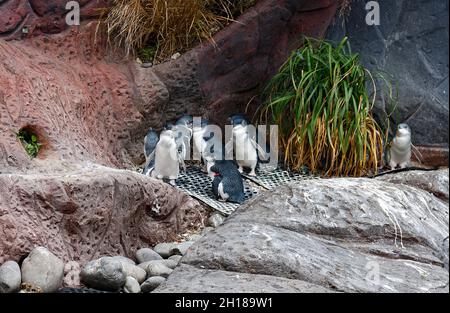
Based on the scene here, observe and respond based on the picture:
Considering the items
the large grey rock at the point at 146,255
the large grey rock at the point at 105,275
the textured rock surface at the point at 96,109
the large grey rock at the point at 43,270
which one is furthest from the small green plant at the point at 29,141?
the large grey rock at the point at 105,275

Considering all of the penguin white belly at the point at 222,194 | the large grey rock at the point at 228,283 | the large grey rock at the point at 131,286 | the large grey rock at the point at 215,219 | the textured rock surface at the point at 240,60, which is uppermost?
the textured rock surface at the point at 240,60

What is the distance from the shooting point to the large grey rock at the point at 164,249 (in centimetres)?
595

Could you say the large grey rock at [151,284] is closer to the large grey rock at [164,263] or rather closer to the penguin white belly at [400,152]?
the large grey rock at [164,263]

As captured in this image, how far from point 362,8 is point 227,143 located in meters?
1.81

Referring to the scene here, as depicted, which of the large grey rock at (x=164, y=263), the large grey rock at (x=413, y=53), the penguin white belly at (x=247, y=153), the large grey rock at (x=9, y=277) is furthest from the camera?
the large grey rock at (x=413, y=53)

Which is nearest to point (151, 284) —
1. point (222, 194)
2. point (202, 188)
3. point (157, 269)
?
point (157, 269)

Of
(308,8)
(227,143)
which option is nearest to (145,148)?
(227,143)

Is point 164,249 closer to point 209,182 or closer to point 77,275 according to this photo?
point 77,275

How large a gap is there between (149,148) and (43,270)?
7.93ft

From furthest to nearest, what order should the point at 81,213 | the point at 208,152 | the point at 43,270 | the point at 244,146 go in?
the point at 244,146
the point at 208,152
the point at 81,213
the point at 43,270

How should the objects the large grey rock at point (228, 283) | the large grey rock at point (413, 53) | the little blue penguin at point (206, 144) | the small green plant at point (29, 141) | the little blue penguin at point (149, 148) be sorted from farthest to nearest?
the large grey rock at point (413, 53) → the little blue penguin at point (206, 144) → the little blue penguin at point (149, 148) → the small green plant at point (29, 141) → the large grey rock at point (228, 283)

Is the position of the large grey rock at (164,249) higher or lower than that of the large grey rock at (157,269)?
higher

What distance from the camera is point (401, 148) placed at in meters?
7.70
